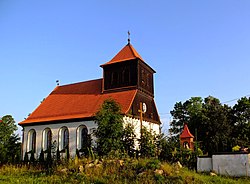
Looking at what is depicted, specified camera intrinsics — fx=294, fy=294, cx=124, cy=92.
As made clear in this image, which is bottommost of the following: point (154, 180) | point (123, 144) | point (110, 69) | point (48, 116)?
point (154, 180)

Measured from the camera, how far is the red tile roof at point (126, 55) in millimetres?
33372

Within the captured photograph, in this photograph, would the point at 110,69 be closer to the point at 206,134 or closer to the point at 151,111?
the point at 151,111

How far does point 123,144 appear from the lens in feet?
68.1

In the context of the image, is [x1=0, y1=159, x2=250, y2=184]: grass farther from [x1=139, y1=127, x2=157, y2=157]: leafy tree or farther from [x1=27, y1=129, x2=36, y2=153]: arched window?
[x1=27, y1=129, x2=36, y2=153]: arched window

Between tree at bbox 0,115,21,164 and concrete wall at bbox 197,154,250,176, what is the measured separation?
850 inches

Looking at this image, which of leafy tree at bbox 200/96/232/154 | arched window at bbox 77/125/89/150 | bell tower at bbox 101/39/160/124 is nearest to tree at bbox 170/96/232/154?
leafy tree at bbox 200/96/232/154

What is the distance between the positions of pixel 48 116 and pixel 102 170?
A: 64.8 feet

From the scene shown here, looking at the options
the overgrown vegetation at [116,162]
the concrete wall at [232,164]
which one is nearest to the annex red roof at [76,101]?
the overgrown vegetation at [116,162]

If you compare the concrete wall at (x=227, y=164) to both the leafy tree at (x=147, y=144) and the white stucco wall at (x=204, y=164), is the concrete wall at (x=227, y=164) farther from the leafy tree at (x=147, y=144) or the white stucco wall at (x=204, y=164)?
the leafy tree at (x=147, y=144)

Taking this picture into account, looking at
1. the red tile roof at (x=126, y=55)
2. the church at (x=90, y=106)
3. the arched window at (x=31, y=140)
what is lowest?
the arched window at (x=31, y=140)

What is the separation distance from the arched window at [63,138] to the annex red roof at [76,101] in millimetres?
1366

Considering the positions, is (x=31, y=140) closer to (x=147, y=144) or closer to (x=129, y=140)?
(x=129, y=140)

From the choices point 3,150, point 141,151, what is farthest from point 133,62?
point 3,150

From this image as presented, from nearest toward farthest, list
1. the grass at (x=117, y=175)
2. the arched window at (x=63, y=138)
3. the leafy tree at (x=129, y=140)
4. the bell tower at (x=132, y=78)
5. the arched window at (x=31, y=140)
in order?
1. the grass at (x=117, y=175)
2. the leafy tree at (x=129, y=140)
3. the arched window at (x=63, y=138)
4. the bell tower at (x=132, y=78)
5. the arched window at (x=31, y=140)
